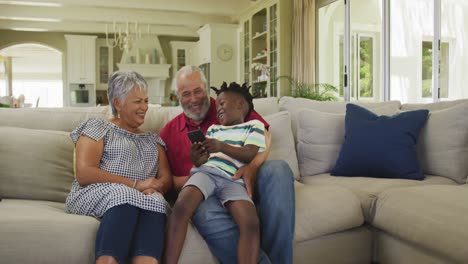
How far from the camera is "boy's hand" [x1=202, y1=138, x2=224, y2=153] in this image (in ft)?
5.85

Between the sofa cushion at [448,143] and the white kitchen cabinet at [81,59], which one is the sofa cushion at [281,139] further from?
the white kitchen cabinet at [81,59]

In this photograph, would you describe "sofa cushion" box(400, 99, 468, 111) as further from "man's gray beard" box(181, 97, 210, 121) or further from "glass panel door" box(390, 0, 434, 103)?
"glass panel door" box(390, 0, 434, 103)

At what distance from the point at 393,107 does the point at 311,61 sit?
11.4ft

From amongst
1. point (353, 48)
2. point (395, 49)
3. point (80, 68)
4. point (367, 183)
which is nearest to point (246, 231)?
point (367, 183)

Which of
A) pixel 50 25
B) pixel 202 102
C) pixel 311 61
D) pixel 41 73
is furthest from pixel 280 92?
pixel 41 73

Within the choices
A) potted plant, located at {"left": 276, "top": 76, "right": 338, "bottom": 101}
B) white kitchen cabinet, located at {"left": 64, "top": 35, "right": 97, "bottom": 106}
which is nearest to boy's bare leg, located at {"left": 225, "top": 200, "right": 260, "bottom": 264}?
potted plant, located at {"left": 276, "top": 76, "right": 338, "bottom": 101}

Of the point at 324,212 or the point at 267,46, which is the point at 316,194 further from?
the point at 267,46

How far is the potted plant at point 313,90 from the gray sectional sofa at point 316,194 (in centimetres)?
260

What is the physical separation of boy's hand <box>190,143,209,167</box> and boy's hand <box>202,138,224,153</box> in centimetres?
2

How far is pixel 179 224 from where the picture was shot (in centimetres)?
160

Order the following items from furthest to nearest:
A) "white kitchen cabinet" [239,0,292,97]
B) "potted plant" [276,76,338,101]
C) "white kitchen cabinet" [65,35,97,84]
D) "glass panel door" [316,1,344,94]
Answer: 1. "white kitchen cabinet" [65,35,97,84]
2. "white kitchen cabinet" [239,0,292,97]
3. "glass panel door" [316,1,344,94]
4. "potted plant" [276,76,338,101]

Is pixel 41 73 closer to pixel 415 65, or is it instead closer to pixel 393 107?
pixel 415 65

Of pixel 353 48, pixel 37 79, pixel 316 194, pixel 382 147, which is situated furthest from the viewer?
pixel 37 79

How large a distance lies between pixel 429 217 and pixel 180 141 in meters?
1.17
